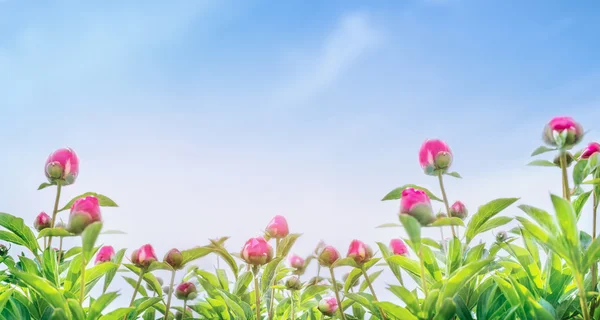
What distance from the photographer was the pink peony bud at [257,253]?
2367 millimetres

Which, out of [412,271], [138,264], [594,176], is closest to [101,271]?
[138,264]

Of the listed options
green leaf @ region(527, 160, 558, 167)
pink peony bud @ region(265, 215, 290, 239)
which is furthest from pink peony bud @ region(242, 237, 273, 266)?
green leaf @ region(527, 160, 558, 167)

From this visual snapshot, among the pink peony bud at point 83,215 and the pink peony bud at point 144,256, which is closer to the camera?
the pink peony bud at point 83,215

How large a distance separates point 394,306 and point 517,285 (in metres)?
0.44

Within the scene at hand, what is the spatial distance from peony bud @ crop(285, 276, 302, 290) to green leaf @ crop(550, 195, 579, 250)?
149cm

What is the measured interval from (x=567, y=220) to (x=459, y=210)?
1949 mm

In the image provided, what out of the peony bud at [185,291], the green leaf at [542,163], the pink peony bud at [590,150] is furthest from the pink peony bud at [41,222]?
the pink peony bud at [590,150]

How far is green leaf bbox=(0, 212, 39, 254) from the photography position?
7.56 ft

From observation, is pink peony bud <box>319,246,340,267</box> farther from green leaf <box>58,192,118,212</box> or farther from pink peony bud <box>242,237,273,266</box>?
green leaf <box>58,192,118,212</box>

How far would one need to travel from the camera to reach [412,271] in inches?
83.7

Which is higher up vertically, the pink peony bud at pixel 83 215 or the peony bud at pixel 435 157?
the peony bud at pixel 435 157

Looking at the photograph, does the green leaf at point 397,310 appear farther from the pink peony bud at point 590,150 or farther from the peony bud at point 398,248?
the pink peony bud at point 590,150

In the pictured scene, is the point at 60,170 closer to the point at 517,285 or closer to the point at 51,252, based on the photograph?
the point at 51,252

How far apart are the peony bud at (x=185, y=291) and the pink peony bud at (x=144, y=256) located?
38 cm
